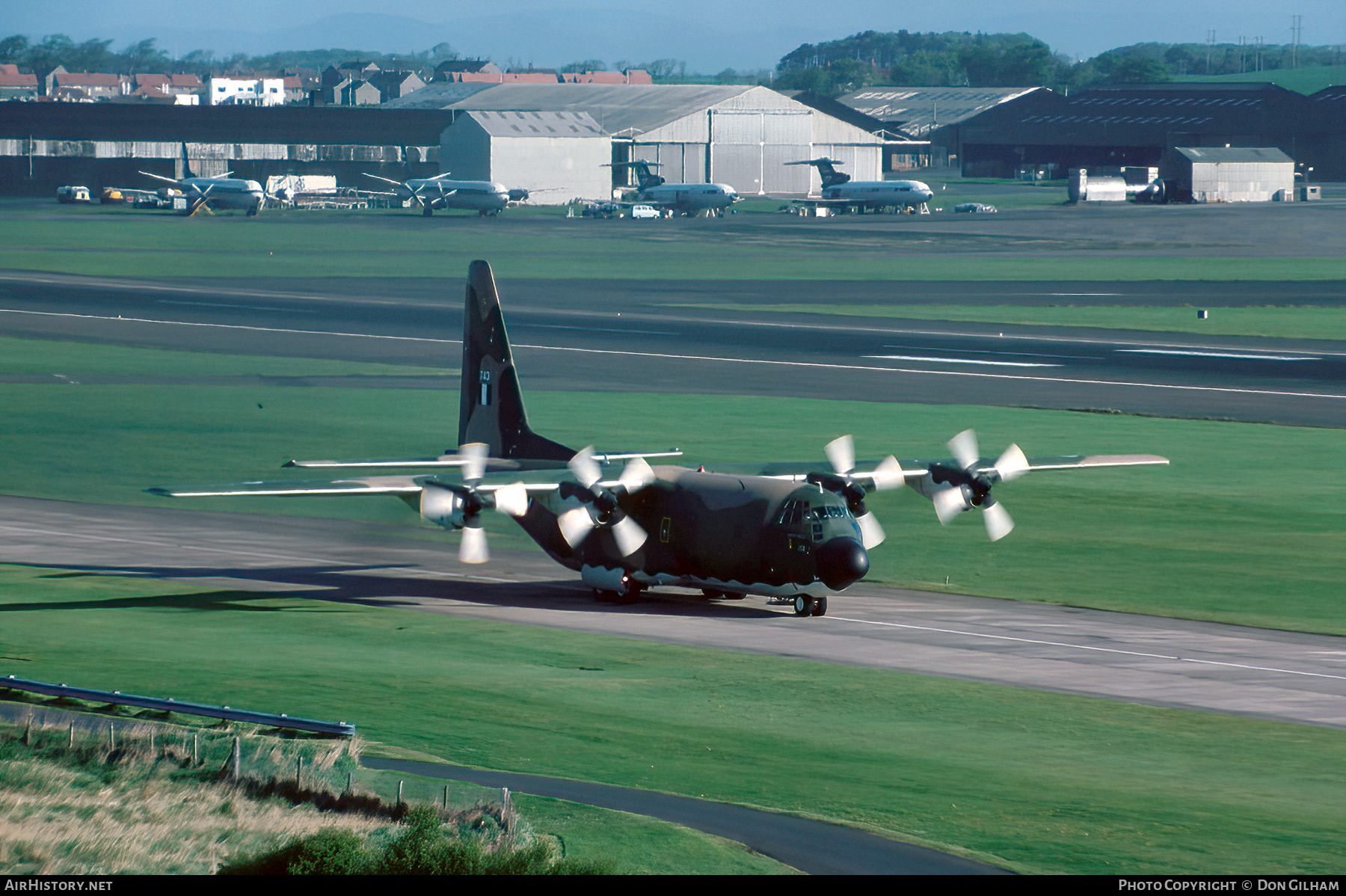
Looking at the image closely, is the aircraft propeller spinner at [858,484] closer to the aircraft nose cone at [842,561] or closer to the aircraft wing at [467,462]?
the aircraft nose cone at [842,561]

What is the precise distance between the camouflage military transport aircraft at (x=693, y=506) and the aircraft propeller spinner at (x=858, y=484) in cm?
4

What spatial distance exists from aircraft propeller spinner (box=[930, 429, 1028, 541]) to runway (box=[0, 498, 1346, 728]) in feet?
9.18

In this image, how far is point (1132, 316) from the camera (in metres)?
126

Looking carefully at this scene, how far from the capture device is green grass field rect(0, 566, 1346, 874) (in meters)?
27.4

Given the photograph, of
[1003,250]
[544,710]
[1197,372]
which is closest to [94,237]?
[1003,250]

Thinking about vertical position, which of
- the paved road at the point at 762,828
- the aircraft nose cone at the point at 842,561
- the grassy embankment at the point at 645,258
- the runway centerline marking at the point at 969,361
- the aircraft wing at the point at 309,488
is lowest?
the paved road at the point at 762,828

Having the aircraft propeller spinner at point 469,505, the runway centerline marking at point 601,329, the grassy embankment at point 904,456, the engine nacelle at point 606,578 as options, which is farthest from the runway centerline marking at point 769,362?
the aircraft propeller spinner at point 469,505

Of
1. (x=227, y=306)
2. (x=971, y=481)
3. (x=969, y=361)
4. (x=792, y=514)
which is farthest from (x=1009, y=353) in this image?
(x=792, y=514)

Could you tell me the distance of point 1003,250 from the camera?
18362cm

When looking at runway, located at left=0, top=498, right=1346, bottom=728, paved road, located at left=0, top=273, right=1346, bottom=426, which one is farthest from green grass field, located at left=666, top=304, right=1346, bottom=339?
runway, located at left=0, top=498, right=1346, bottom=728

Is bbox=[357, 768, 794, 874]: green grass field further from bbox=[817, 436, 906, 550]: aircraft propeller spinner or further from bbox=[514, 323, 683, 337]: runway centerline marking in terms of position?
bbox=[514, 323, 683, 337]: runway centerline marking

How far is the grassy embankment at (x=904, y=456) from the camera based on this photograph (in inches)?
2026

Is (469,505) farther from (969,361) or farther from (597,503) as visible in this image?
(969,361)
